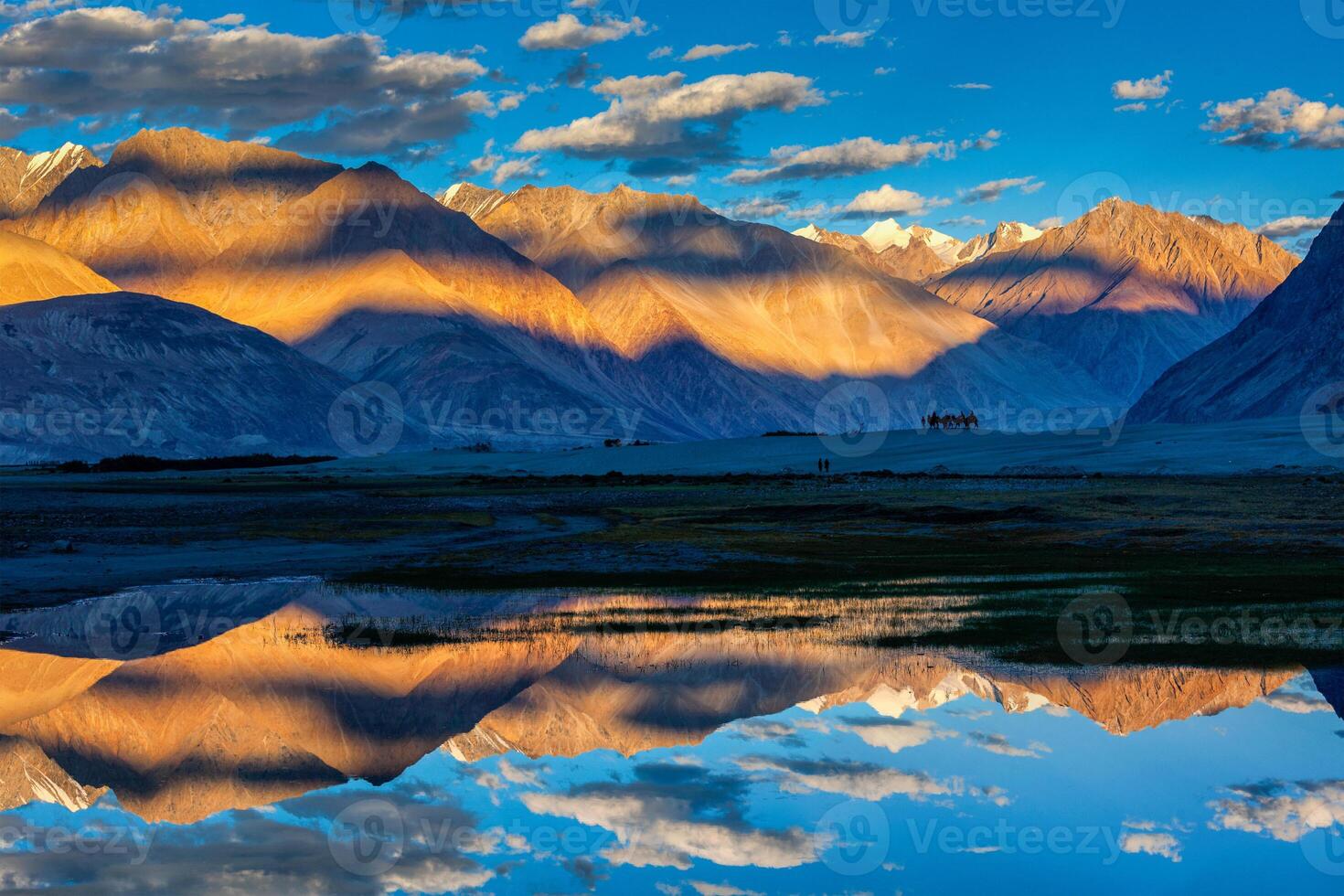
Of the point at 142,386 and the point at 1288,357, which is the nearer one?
the point at 142,386

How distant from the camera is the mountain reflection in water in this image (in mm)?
13141

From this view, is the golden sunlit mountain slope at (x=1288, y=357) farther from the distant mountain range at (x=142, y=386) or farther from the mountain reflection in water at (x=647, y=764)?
the mountain reflection in water at (x=647, y=764)

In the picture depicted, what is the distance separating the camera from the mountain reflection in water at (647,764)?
517 inches

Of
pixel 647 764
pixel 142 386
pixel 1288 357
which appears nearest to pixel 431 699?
pixel 647 764

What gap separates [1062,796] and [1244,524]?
35.6 metres

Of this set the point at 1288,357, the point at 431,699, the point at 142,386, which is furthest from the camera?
the point at 1288,357

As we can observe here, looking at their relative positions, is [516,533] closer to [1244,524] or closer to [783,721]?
[1244,524]

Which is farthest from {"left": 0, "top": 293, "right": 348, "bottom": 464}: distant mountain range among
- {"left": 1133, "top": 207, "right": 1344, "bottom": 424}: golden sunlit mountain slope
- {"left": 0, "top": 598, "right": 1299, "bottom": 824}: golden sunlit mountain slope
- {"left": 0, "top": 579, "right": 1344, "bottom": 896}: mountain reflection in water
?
{"left": 0, "top": 579, "right": 1344, "bottom": 896}: mountain reflection in water

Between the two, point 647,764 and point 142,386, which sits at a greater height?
point 142,386

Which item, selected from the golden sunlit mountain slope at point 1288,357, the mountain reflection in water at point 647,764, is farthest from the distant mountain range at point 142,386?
the mountain reflection in water at point 647,764

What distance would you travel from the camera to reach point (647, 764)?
56.1ft

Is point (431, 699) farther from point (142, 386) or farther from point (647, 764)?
point (142, 386)

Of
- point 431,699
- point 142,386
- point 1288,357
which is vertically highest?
point 1288,357

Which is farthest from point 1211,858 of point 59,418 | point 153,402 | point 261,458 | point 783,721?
point 153,402
